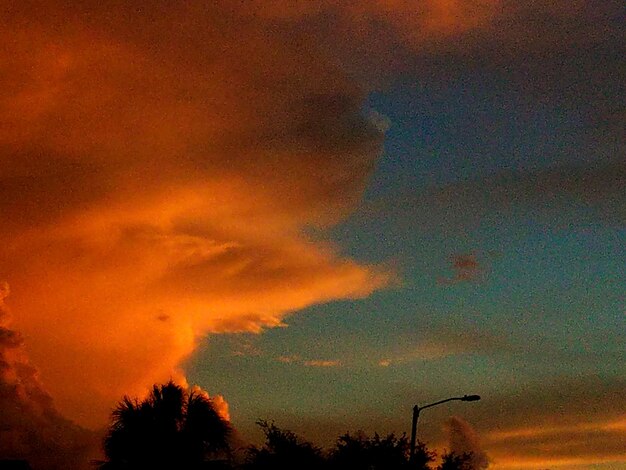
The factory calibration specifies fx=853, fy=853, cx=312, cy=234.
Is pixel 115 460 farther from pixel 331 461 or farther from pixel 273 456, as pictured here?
pixel 331 461

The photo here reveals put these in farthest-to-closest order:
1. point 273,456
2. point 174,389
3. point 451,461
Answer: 1. point 451,461
2. point 273,456
3. point 174,389

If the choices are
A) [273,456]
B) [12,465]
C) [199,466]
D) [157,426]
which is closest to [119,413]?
[157,426]

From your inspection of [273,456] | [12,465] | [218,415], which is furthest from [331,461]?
[12,465]

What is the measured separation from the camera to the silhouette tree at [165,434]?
35.5m

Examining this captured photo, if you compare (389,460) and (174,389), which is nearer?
(174,389)

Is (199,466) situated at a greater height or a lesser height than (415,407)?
lesser

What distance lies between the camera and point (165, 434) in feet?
120

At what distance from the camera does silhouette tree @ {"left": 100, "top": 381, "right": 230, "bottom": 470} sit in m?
35.5

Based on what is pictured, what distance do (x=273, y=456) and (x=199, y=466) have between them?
7649mm

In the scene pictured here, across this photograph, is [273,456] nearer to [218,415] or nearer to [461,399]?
[218,415]

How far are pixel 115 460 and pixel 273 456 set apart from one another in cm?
1033

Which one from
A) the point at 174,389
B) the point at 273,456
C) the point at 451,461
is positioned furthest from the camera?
the point at 451,461

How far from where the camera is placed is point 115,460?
35312mm

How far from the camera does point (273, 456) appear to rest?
4338 cm
